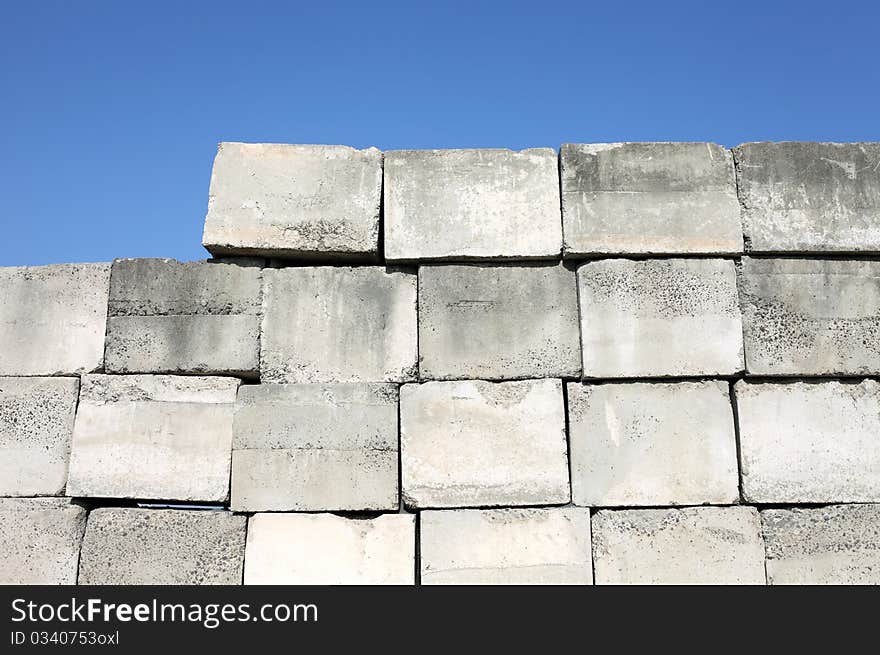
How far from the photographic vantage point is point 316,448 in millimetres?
5188

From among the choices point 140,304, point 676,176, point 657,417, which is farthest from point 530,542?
point 140,304

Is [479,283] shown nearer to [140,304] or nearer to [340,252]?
[340,252]

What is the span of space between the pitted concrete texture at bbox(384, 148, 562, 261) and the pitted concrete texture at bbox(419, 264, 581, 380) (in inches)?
5.3

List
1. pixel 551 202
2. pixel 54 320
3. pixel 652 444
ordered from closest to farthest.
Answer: pixel 652 444 < pixel 551 202 < pixel 54 320

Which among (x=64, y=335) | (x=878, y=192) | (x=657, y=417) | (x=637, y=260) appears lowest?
(x=657, y=417)

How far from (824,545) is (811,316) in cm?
131

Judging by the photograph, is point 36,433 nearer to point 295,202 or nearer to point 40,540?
point 40,540

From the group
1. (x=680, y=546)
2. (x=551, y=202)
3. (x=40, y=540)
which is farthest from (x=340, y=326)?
(x=680, y=546)

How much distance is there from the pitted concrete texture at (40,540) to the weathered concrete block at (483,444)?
197 centimetres

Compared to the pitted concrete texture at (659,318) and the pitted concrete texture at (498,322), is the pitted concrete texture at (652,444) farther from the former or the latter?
the pitted concrete texture at (498,322)

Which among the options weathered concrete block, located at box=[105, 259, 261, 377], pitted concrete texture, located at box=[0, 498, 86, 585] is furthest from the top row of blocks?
pitted concrete texture, located at box=[0, 498, 86, 585]

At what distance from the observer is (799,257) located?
538cm

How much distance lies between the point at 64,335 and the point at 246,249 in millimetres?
1242

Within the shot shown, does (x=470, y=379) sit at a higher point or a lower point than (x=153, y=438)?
higher
